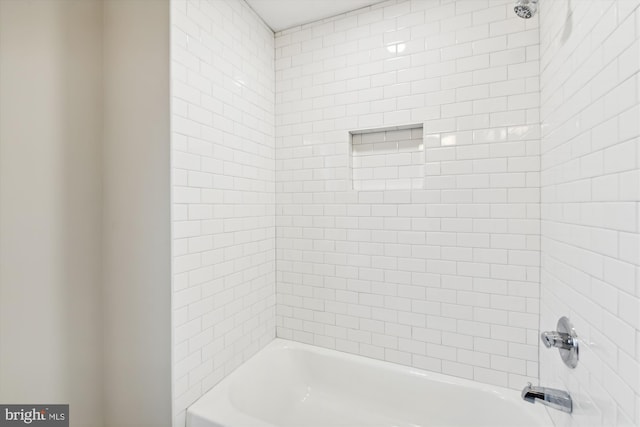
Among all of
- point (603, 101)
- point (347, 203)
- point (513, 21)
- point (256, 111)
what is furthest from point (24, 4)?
point (513, 21)

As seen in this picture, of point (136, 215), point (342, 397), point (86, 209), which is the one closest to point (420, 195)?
point (342, 397)

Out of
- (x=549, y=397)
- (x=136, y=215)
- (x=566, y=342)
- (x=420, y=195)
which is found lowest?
(x=549, y=397)

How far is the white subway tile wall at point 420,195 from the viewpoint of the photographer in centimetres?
158

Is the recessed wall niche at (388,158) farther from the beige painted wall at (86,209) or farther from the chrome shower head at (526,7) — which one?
the beige painted wall at (86,209)

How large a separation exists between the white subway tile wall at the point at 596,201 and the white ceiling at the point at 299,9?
1.09 meters

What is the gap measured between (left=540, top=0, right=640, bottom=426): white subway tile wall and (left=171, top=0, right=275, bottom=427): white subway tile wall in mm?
1547

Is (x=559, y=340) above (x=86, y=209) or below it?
below

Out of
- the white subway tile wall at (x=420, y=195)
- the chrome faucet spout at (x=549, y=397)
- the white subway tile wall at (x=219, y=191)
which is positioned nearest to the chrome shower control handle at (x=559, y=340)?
the chrome faucet spout at (x=549, y=397)

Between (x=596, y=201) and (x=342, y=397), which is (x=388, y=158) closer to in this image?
(x=596, y=201)

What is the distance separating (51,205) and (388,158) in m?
1.75

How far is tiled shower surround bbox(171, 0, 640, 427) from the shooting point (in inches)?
44.4

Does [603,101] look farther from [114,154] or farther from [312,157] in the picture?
[114,154]

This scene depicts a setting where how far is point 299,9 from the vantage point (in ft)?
6.29

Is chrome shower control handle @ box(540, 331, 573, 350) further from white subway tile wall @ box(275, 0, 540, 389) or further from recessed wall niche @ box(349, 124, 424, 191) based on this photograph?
recessed wall niche @ box(349, 124, 424, 191)
